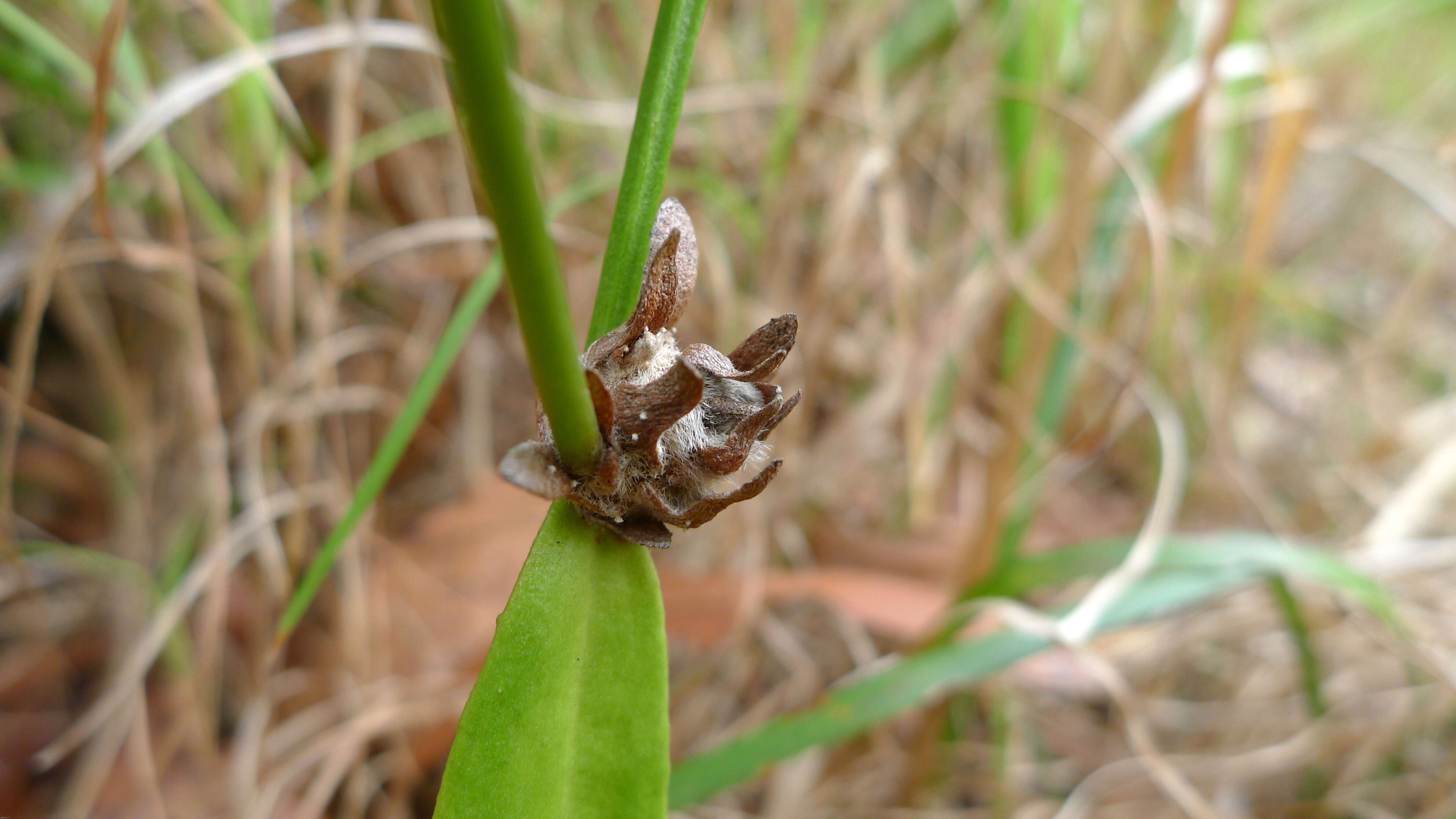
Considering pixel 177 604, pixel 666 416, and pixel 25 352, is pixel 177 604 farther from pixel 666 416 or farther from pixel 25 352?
pixel 666 416

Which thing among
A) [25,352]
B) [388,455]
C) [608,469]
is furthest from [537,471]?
[25,352]

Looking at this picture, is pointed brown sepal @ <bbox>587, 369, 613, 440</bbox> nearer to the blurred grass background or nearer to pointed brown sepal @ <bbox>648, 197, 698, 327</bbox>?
pointed brown sepal @ <bbox>648, 197, 698, 327</bbox>

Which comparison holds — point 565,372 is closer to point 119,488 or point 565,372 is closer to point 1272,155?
point 1272,155

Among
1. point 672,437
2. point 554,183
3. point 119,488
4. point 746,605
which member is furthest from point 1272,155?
point 119,488

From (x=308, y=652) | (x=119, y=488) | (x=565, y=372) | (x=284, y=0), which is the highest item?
(x=284, y=0)

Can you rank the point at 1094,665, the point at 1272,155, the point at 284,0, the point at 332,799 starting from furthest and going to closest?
the point at 284,0, the point at 1272,155, the point at 332,799, the point at 1094,665

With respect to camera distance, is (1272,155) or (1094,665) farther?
(1272,155)

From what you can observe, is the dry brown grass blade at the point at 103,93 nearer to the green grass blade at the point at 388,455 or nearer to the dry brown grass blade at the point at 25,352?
the dry brown grass blade at the point at 25,352
